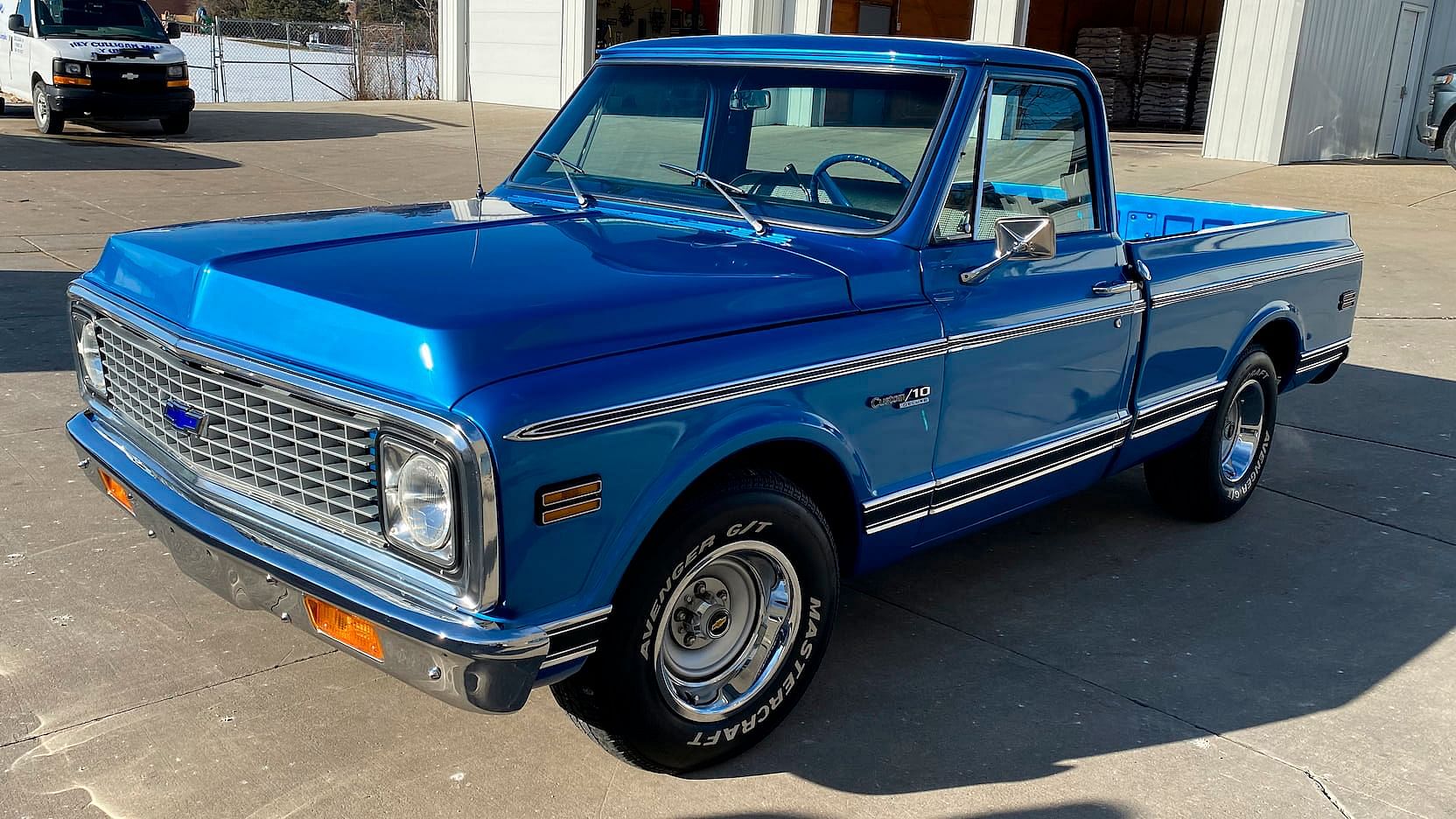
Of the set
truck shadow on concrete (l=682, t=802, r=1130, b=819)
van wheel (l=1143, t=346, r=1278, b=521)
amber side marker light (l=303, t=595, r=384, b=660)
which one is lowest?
truck shadow on concrete (l=682, t=802, r=1130, b=819)

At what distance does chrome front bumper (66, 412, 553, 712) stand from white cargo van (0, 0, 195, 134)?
15.0 metres

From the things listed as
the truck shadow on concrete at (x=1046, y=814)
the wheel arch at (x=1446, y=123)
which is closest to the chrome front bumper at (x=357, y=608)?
the truck shadow on concrete at (x=1046, y=814)

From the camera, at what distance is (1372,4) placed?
698 inches

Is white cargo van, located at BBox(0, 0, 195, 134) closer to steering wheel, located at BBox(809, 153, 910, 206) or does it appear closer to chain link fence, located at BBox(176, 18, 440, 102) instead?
chain link fence, located at BBox(176, 18, 440, 102)

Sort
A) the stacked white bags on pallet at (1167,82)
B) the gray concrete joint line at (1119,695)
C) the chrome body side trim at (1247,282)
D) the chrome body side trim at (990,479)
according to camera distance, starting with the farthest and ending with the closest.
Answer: the stacked white bags on pallet at (1167,82) → the chrome body side trim at (1247,282) → the chrome body side trim at (990,479) → the gray concrete joint line at (1119,695)

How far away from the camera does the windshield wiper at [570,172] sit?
4098 mm

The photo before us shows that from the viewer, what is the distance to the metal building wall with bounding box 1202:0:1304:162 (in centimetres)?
1667

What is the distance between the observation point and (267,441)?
2891 mm

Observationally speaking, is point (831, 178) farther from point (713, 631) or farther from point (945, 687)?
point (945, 687)

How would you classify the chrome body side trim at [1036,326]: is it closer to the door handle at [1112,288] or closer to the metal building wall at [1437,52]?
the door handle at [1112,288]

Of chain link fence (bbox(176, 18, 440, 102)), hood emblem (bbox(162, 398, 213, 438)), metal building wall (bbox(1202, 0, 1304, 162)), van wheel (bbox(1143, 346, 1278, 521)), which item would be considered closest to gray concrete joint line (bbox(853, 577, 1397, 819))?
van wheel (bbox(1143, 346, 1278, 521))

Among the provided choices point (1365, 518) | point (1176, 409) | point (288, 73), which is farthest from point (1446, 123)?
point (288, 73)

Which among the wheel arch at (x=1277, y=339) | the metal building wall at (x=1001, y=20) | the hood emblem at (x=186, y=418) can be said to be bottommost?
the wheel arch at (x=1277, y=339)

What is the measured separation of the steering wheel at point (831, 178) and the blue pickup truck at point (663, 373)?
0.05 ft
